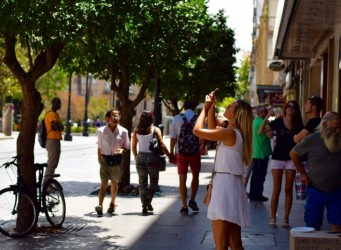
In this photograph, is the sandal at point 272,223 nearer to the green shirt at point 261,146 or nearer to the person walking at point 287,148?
the person walking at point 287,148

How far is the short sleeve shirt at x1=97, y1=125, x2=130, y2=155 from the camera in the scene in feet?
40.9

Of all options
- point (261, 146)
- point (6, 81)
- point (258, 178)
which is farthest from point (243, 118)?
point (6, 81)

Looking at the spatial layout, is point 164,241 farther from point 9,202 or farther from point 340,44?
point 340,44

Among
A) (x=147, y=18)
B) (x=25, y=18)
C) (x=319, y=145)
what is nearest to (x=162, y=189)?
(x=147, y=18)

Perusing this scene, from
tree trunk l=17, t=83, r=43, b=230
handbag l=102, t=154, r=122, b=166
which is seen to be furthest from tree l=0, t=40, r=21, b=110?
tree trunk l=17, t=83, r=43, b=230

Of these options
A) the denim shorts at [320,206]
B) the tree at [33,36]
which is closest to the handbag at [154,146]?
the tree at [33,36]

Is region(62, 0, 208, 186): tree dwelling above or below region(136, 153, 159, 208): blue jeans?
above

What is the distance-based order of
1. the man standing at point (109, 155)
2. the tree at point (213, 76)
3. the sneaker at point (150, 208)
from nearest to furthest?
the man standing at point (109, 155)
the sneaker at point (150, 208)
the tree at point (213, 76)

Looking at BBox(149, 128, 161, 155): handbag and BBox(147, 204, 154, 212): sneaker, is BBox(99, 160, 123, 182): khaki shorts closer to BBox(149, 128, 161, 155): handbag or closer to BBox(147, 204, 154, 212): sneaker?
BBox(149, 128, 161, 155): handbag

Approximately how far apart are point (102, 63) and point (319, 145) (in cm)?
1018

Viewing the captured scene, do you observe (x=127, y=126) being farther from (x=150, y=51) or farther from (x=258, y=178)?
(x=258, y=178)

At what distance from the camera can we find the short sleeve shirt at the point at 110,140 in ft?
40.9

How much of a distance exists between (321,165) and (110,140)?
217 inches

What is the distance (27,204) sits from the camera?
10.2 meters
